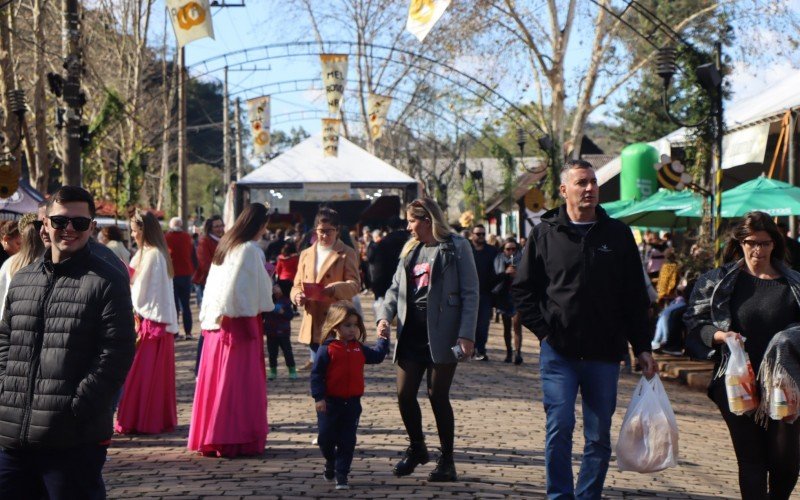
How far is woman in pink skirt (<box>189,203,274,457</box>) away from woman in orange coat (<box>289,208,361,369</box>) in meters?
1.57

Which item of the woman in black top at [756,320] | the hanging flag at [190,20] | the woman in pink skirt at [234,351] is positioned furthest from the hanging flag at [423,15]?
the woman in black top at [756,320]

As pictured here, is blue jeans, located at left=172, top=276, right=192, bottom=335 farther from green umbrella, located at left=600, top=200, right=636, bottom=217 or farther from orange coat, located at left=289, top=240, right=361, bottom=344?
green umbrella, located at left=600, top=200, right=636, bottom=217

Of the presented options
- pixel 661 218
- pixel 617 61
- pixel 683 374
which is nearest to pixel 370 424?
pixel 683 374

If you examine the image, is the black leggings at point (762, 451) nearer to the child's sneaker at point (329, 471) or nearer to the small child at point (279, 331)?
the child's sneaker at point (329, 471)

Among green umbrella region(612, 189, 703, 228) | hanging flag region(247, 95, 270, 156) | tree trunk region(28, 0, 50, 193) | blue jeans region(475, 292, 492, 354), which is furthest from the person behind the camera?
hanging flag region(247, 95, 270, 156)

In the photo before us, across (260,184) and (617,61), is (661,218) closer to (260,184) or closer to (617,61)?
(260,184)

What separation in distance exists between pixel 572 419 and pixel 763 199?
430 inches

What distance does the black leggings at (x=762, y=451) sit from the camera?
5.99 metres

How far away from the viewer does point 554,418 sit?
6.11 m

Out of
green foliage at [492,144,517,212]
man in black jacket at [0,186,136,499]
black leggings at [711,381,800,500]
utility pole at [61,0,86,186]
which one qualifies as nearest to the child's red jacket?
black leggings at [711,381,800,500]

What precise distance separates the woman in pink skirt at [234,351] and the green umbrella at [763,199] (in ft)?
28.7

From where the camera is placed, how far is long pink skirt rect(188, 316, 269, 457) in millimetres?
8516

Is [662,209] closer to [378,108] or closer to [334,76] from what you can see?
[334,76]

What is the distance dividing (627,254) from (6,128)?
18.5 m
